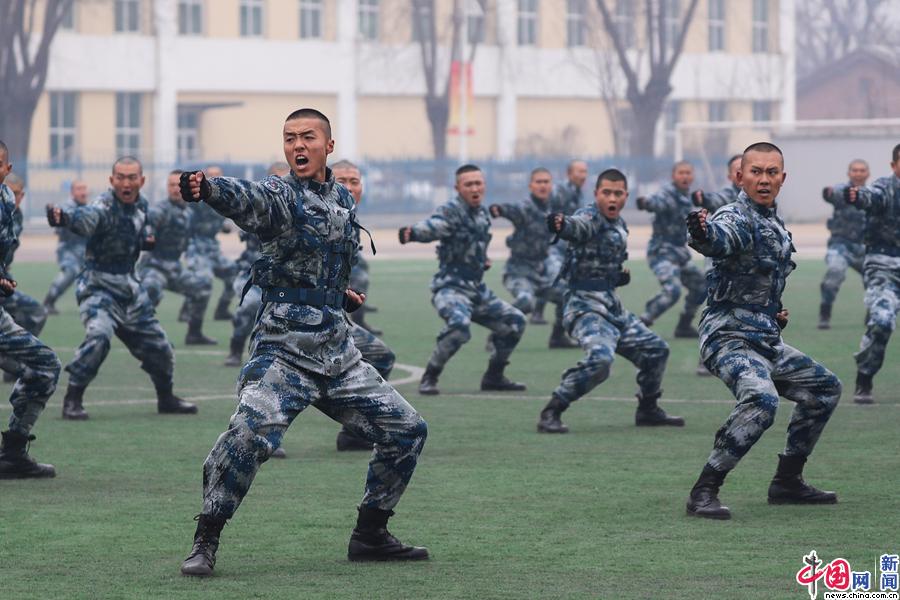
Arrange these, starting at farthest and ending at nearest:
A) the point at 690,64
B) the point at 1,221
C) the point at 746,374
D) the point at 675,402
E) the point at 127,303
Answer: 1. the point at 690,64
2. the point at 675,402
3. the point at 127,303
4. the point at 1,221
5. the point at 746,374

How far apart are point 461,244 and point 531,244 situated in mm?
4666

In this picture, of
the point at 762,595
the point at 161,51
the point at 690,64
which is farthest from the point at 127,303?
the point at 690,64

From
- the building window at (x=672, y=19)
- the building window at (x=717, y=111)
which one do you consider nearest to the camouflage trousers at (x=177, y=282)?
the building window at (x=672, y=19)

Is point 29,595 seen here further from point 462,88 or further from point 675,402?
point 462,88

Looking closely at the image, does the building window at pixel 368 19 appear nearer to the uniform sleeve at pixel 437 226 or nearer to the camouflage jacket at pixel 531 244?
the camouflage jacket at pixel 531 244

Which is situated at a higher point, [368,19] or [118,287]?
[368,19]

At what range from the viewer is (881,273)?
14133mm

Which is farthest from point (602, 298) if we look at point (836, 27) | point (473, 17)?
point (836, 27)

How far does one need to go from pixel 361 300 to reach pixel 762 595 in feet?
7.66

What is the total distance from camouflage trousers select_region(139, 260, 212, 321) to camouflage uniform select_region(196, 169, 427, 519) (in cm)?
1081

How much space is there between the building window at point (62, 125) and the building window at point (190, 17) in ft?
15.8

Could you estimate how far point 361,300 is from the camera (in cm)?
852

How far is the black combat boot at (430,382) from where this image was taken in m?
15.6

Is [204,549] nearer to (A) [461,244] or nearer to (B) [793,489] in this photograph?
(B) [793,489]
